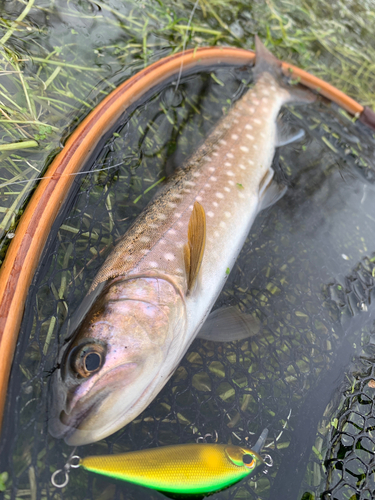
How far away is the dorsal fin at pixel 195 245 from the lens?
2283 mm

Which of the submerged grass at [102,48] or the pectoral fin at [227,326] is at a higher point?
the submerged grass at [102,48]

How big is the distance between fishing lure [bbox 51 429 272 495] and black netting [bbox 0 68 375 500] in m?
0.15

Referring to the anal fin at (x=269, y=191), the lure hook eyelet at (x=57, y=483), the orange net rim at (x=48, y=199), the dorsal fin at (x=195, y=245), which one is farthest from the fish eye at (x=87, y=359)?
the anal fin at (x=269, y=191)

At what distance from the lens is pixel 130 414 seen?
1.91 meters

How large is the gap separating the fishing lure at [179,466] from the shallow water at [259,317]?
167mm

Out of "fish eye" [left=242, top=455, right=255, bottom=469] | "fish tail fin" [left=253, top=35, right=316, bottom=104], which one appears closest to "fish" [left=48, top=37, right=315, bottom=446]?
"fish tail fin" [left=253, top=35, right=316, bottom=104]

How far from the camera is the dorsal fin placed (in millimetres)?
2283

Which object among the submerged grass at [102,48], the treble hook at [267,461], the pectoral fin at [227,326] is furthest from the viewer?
the submerged grass at [102,48]

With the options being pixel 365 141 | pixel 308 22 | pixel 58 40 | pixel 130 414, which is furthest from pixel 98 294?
pixel 308 22

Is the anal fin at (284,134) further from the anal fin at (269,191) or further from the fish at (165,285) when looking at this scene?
the anal fin at (269,191)

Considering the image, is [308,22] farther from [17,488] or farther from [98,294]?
[17,488]

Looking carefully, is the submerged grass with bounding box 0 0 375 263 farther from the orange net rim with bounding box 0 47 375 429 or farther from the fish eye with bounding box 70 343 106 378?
the fish eye with bounding box 70 343 106 378

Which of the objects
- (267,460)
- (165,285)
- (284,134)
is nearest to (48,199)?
(165,285)

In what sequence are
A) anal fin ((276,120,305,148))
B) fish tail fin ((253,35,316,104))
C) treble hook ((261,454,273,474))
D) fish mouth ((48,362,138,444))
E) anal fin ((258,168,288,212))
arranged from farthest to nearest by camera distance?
fish tail fin ((253,35,316,104))
anal fin ((276,120,305,148))
anal fin ((258,168,288,212))
treble hook ((261,454,273,474))
fish mouth ((48,362,138,444))
